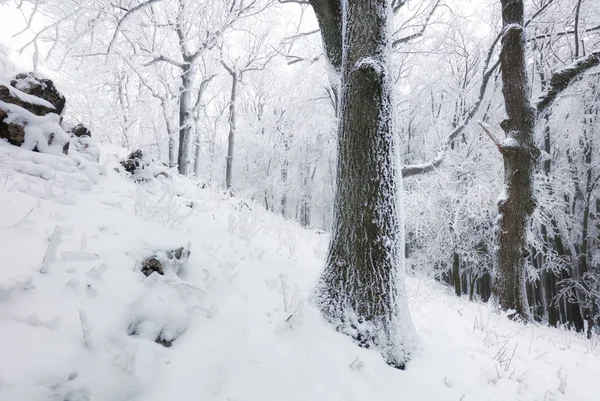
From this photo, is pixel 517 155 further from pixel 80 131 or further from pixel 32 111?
pixel 32 111

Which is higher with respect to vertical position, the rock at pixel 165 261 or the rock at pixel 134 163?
the rock at pixel 134 163

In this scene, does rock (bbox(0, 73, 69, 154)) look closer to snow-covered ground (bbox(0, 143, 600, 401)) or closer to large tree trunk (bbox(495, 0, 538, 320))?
snow-covered ground (bbox(0, 143, 600, 401))

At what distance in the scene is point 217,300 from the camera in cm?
223

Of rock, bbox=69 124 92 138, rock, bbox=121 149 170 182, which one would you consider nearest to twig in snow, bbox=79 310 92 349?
rock, bbox=121 149 170 182

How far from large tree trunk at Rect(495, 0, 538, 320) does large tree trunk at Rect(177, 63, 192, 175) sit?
8.75m

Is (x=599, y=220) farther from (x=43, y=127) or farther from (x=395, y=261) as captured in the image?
(x=43, y=127)

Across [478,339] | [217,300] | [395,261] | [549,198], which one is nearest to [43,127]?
[217,300]

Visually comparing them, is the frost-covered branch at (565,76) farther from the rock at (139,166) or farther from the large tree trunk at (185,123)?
the large tree trunk at (185,123)

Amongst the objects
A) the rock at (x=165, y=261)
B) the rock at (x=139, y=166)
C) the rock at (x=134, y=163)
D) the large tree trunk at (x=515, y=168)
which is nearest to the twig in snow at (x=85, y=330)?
the rock at (x=165, y=261)

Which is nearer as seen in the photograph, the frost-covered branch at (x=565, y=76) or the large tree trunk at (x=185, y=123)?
the frost-covered branch at (x=565, y=76)

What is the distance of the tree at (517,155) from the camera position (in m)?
5.34

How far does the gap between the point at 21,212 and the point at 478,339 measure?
4565mm

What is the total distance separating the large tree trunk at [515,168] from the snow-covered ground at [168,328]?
2161mm

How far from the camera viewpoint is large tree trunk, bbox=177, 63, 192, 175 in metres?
9.71
